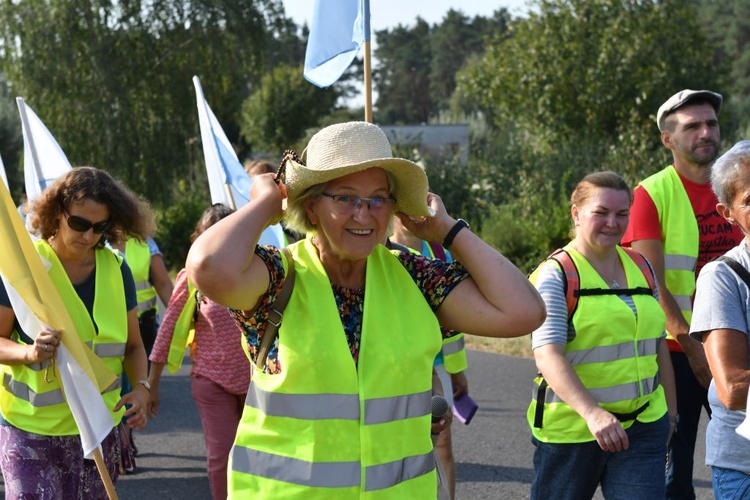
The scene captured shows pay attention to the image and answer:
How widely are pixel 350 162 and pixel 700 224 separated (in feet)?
8.72

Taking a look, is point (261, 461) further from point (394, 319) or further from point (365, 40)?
point (365, 40)

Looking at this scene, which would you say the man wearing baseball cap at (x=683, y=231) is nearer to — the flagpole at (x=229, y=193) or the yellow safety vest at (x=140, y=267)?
the flagpole at (x=229, y=193)

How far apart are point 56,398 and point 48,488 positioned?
13.1 inches

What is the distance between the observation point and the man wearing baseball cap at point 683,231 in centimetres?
471

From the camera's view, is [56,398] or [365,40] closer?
[56,398]

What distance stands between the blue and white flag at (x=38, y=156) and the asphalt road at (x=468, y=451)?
2026mm

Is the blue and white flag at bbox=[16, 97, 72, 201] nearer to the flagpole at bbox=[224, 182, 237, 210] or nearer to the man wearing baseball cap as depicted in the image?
the flagpole at bbox=[224, 182, 237, 210]

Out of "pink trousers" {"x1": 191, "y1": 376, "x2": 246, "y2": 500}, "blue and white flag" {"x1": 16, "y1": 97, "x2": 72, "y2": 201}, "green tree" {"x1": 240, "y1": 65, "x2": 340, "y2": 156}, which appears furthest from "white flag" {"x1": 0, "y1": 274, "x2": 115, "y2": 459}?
"green tree" {"x1": 240, "y1": 65, "x2": 340, "y2": 156}

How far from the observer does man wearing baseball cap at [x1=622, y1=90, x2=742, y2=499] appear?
15.5ft

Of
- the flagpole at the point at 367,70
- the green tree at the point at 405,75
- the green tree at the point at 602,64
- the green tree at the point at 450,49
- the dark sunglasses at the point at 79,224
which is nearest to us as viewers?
the flagpole at the point at 367,70

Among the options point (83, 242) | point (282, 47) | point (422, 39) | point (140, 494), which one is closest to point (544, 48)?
point (282, 47)

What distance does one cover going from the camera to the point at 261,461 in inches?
104

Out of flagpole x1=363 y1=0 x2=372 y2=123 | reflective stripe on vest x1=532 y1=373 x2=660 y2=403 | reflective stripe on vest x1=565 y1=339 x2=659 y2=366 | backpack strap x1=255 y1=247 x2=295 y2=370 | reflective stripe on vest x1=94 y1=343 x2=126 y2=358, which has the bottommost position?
reflective stripe on vest x1=532 y1=373 x2=660 y2=403

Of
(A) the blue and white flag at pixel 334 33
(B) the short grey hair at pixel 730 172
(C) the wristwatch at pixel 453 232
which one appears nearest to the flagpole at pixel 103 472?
(C) the wristwatch at pixel 453 232
